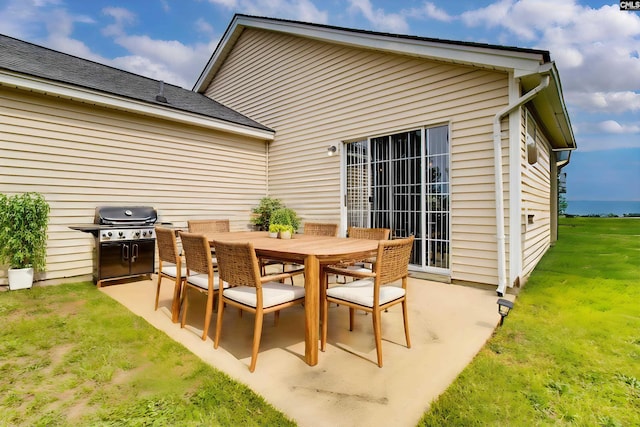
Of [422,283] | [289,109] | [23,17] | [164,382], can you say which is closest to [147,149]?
[289,109]

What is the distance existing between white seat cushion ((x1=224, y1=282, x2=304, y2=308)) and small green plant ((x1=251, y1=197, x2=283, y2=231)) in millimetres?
4443

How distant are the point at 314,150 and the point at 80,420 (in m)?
5.53

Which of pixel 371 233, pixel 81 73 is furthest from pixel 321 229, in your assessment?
pixel 81 73

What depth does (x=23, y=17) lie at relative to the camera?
20.1 feet

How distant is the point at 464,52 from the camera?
4.06 meters

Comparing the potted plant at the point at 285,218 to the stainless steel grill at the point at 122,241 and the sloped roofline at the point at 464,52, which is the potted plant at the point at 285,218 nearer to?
the stainless steel grill at the point at 122,241

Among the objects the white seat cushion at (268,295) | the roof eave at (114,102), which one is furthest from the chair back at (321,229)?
the roof eave at (114,102)

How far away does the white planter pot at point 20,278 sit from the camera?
4.02 metres

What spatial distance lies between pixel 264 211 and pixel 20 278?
4.12 meters

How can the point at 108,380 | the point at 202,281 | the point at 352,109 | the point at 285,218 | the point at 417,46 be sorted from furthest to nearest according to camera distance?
the point at 285,218 → the point at 352,109 → the point at 417,46 → the point at 202,281 → the point at 108,380

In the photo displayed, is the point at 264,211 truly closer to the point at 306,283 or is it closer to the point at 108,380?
the point at 306,283

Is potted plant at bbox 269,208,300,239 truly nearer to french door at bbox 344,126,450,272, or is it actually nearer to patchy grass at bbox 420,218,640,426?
french door at bbox 344,126,450,272

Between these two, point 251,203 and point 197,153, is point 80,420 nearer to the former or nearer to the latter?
point 197,153

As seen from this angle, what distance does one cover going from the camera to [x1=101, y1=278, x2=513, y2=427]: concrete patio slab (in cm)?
173
